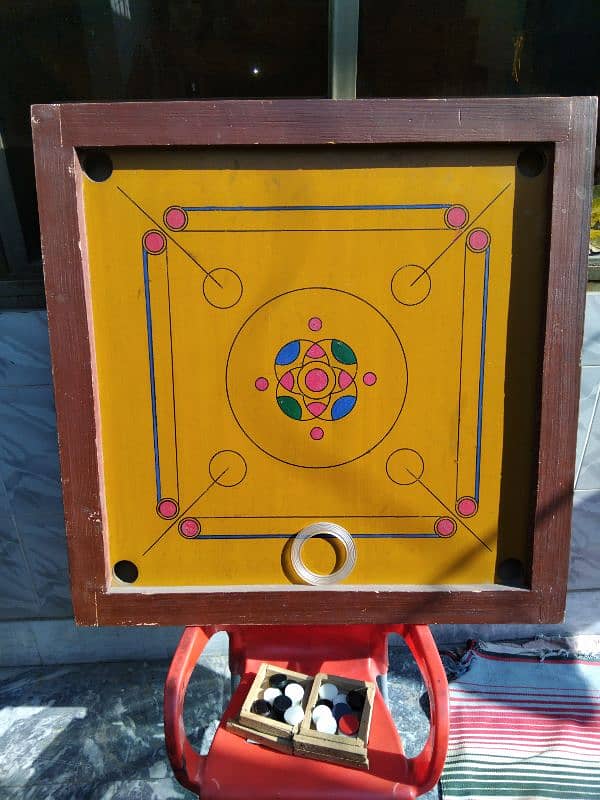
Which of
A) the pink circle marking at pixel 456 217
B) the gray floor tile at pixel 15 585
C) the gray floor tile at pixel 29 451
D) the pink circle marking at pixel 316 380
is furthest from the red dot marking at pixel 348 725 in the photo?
the gray floor tile at pixel 15 585

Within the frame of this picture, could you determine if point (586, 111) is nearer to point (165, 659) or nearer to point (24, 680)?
point (165, 659)

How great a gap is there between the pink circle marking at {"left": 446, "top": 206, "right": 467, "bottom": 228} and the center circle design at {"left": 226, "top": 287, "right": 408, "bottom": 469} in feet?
0.52

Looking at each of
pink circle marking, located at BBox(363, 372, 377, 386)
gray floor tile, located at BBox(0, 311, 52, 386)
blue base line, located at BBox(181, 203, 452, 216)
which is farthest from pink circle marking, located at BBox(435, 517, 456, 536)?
gray floor tile, located at BBox(0, 311, 52, 386)

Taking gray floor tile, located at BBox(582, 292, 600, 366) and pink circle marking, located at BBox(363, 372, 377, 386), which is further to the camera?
gray floor tile, located at BBox(582, 292, 600, 366)

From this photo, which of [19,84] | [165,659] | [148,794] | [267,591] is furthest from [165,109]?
[165,659]

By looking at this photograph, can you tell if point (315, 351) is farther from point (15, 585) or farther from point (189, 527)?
point (15, 585)

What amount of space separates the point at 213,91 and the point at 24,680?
185cm

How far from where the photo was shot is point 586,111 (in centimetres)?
73

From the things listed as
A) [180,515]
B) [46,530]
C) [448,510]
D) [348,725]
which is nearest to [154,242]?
[180,515]

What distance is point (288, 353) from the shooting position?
82 cm

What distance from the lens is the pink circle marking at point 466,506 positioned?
0.84 m

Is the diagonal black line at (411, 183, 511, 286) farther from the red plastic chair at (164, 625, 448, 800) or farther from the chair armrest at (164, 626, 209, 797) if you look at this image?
the chair armrest at (164, 626, 209, 797)

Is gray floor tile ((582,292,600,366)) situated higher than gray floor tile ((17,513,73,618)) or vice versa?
gray floor tile ((582,292,600,366))

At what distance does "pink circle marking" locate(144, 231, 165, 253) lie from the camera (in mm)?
785
